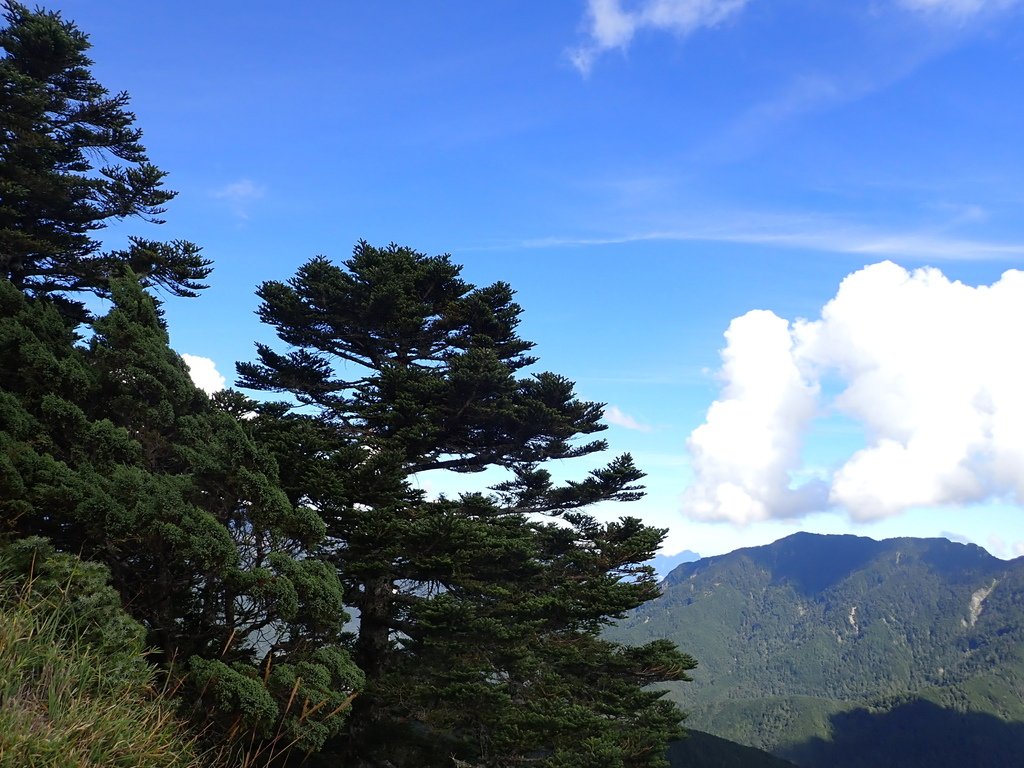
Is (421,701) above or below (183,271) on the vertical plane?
below

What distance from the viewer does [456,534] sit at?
17438 millimetres

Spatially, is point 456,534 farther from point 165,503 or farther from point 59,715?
point 59,715

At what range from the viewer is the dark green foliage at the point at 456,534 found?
17.2 metres

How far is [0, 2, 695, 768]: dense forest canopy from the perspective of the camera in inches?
468

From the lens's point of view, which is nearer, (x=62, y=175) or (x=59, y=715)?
(x=59, y=715)

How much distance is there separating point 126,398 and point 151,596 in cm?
372

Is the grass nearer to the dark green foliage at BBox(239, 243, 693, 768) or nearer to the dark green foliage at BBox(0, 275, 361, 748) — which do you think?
the dark green foliage at BBox(0, 275, 361, 748)

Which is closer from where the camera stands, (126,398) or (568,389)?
(126,398)

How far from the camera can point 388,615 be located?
19719mm

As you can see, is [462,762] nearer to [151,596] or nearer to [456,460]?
[151,596]

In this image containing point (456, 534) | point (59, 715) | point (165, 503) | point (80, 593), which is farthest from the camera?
point (456, 534)

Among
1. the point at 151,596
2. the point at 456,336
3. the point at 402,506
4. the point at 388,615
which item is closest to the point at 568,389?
the point at 456,336

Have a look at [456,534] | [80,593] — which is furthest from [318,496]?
[80,593]

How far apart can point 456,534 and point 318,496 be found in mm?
3684
